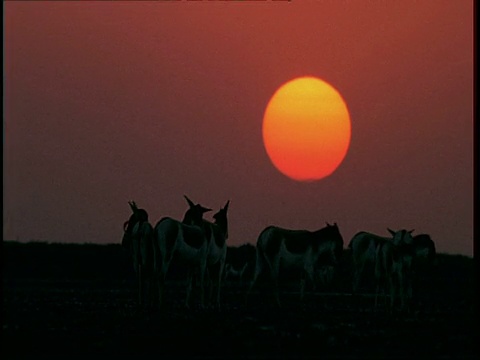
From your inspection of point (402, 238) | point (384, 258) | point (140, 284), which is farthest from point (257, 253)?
point (402, 238)

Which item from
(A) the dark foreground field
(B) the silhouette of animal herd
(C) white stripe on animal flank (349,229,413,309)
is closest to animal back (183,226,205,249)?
(B) the silhouette of animal herd

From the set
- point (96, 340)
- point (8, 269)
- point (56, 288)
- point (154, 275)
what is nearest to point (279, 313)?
point (154, 275)

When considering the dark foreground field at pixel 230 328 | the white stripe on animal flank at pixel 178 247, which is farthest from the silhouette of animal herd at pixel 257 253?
the dark foreground field at pixel 230 328

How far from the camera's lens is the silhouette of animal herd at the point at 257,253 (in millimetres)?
25828

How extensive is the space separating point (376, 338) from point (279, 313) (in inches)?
202

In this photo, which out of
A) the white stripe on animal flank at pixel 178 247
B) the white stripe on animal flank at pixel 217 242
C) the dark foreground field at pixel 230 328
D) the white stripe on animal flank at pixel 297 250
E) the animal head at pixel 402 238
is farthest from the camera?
the animal head at pixel 402 238

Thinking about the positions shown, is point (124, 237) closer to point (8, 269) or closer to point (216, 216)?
point (216, 216)

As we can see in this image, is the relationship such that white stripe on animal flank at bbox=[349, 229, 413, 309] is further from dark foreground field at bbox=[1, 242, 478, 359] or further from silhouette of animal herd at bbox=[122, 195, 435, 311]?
dark foreground field at bbox=[1, 242, 478, 359]

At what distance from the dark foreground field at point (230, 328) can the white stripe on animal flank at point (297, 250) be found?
90 cm

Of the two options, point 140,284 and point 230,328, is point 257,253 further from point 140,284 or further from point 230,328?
point 230,328

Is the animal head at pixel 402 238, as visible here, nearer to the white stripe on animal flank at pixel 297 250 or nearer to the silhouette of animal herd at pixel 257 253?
the silhouette of animal herd at pixel 257 253

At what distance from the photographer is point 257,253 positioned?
28.6m

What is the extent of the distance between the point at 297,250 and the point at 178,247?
4.03 meters

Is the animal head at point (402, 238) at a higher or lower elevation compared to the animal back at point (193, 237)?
higher
